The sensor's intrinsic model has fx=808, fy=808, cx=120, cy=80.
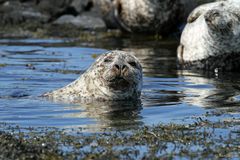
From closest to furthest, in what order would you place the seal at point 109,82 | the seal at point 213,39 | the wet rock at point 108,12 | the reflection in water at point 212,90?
the seal at point 109,82
the reflection in water at point 212,90
the seal at point 213,39
the wet rock at point 108,12

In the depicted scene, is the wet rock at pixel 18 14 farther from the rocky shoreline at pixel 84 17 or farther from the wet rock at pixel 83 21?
the wet rock at pixel 83 21

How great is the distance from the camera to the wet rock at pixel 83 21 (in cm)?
2073

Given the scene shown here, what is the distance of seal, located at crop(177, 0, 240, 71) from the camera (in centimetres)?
1306

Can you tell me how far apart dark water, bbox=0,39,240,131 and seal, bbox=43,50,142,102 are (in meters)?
0.19

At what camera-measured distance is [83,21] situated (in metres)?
21.1

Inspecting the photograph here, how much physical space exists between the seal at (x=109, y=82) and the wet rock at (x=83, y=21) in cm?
1013

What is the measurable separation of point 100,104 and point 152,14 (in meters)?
8.10

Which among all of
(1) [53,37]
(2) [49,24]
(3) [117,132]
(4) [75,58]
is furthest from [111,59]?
(2) [49,24]

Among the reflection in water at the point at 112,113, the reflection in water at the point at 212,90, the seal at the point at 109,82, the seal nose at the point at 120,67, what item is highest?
the seal nose at the point at 120,67

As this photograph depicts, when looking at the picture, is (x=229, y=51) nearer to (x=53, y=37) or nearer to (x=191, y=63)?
(x=191, y=63)

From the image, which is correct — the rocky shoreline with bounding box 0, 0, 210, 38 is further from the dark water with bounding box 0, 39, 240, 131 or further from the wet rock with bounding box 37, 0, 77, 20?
the dark water with bounding box 0, 39, 240, 131

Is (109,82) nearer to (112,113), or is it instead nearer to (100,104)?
(100,104)

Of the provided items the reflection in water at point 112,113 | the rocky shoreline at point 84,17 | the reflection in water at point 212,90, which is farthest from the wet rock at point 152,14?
the reflection in water at point 112,113

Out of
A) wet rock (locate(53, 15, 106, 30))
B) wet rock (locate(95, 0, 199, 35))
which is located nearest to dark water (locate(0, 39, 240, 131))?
wet rock (locate(95, 0, 199, 35))
